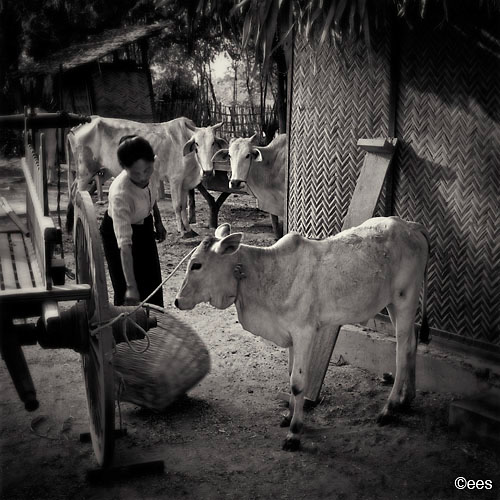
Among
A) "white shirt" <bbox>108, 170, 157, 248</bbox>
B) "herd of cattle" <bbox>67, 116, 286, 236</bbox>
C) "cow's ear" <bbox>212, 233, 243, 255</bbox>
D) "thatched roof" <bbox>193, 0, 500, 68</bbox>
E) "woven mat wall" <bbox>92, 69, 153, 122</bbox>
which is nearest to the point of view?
"cow's ear" <bbox>212, 233, 243, 255</bbox>

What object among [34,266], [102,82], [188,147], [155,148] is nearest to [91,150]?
[155,148]

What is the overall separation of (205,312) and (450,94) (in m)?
3.25

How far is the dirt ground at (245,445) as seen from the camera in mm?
3580

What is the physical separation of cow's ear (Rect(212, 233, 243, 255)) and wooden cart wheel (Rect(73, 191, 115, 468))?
2.48 feet

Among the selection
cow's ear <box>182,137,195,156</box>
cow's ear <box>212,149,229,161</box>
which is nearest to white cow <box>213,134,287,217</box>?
cow's ear <box>212,149,229,161</box>

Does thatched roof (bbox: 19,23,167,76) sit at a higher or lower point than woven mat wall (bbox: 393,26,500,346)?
higher

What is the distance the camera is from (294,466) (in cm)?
383

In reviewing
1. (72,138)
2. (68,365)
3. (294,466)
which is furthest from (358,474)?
(72,138)

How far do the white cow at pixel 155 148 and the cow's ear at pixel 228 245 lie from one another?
251 inches

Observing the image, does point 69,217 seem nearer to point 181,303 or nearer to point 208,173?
point 208,173

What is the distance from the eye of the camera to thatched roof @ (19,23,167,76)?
16.5 m

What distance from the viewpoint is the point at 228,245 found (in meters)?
4.02

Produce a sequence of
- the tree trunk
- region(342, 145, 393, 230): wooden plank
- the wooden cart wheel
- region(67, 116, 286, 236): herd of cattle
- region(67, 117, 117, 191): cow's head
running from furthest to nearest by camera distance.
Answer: region(67, 117, 117, 191): cow's head → the tree trunk → region(67, 116, 286, 236): herd of cattle → region(342, 145, 393, 230): wooden plank → the wooden cart wheel

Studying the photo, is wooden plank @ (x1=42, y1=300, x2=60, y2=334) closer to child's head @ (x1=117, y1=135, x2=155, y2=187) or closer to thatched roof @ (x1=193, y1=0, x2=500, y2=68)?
child's head @ (x1=117, y1=135, x2=155, y2=187)
